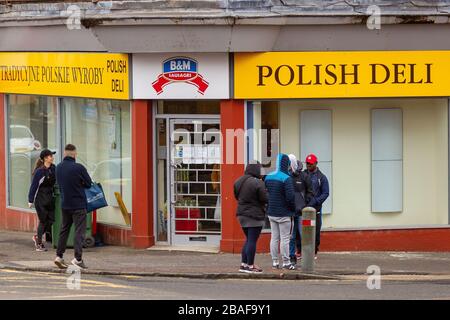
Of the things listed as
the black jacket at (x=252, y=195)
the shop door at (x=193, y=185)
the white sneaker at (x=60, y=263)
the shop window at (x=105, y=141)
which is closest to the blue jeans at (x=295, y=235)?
the black jacket at (x=252, y=195)

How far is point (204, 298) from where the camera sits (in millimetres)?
14227

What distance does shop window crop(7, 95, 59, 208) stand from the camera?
22625 mm

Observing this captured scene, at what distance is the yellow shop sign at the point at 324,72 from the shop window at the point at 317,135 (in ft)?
2.34

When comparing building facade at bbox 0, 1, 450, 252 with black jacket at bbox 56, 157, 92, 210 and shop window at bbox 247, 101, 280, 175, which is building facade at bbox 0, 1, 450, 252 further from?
black jacket at bbox 56, 157, 92, 210

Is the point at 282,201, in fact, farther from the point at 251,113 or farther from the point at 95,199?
the point at 95,199

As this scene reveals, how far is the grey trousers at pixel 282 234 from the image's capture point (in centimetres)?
1706

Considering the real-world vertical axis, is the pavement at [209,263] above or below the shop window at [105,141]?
below

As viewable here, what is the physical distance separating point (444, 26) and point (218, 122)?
164 inches

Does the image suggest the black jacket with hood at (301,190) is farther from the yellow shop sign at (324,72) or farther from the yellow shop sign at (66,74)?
the yellow shop sign at (66,74)

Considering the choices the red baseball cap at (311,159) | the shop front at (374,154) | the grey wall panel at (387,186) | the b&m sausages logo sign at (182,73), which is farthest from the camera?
the grey wall panel at (387,186)

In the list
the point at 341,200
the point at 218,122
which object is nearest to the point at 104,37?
the point at 218,122

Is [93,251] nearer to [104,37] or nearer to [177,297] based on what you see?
[104,37]

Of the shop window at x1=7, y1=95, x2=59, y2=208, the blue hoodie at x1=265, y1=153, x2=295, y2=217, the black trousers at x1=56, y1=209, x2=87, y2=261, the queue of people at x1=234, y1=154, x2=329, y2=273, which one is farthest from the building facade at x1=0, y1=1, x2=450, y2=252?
the black trousers at x1=56, y1=209, x2=87, y2=261

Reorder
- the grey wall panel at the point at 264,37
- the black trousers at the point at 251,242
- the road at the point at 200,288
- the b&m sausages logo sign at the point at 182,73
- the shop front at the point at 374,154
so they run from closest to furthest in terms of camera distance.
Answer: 1. the road at the point at 200,288
2. the black trousers at the point at 251,242
3. the grey wall panel at the point at 264,37
4. the b&m sausages logo sign at the point at 182,73
5. the shop front at the point at 374,154
